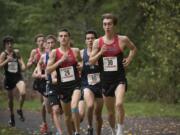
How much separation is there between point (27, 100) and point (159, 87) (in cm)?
746

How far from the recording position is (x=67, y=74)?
40.5 ft

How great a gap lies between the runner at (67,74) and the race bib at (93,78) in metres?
0.39

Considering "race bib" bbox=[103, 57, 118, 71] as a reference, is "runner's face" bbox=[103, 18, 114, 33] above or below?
above

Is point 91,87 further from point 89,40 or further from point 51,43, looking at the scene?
point 51,43

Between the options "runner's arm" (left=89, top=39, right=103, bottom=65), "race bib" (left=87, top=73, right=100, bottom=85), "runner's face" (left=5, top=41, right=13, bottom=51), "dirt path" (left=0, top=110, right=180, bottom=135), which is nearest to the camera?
"runner's arm" (left=89, top=39, right=103, bottom=65)

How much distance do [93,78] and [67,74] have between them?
2.75 feet

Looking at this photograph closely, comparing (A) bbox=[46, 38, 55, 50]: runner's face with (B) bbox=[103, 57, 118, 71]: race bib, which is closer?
(B) bbox=[103, 57, 118, 71]: race bib

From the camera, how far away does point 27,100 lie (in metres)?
32.0

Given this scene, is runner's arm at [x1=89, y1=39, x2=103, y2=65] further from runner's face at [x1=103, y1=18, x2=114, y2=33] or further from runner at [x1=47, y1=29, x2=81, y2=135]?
runner at [x1=47, y1=29, x2=81, y2=135]

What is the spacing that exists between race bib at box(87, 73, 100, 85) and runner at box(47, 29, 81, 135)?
0.39 m

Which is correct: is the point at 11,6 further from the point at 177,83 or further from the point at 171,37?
the point at 171,37

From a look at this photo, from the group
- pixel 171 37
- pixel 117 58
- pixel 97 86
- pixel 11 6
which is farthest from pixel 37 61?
pixel 11 6

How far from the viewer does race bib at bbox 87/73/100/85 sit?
12906 millimetres

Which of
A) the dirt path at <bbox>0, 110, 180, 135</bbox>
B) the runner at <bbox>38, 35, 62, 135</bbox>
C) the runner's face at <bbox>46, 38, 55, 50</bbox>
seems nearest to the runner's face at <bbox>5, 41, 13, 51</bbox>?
the runner at <bbox>38, 35, 62, 135</bbox>
